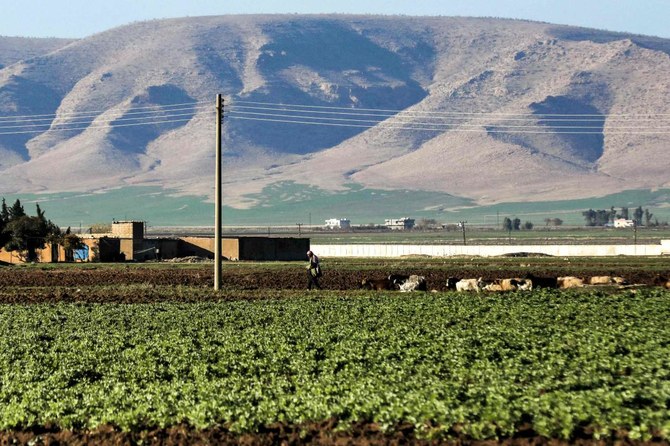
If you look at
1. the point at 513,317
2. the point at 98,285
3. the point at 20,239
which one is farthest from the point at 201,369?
the point at 20,239

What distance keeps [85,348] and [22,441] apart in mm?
8936

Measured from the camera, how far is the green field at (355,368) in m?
17.2

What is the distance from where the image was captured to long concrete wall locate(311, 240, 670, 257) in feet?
324

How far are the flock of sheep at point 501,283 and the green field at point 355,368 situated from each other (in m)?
9.67

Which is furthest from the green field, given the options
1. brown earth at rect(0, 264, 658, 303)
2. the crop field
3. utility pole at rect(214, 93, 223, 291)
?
brown earth at rect(0, 264, 658, 303)

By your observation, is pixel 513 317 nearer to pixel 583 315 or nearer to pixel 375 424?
pixel 583 315

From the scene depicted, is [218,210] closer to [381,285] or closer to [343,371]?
[381,285]

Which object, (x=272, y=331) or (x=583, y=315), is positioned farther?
(x=583, y=315)

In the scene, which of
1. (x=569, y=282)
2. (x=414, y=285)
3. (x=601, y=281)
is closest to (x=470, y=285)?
(x=414, y=285)

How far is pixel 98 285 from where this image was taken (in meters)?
52.7

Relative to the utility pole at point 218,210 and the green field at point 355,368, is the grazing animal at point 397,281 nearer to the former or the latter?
the utility pole at point 218,210

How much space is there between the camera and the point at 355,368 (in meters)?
21.5

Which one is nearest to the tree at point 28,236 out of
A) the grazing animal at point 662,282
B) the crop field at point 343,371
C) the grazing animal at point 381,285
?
the grazing animal at point 381,285

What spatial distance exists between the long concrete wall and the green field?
2581 inches
